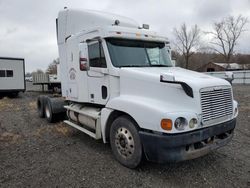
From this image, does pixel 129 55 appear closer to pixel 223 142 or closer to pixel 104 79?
pixel 104 79

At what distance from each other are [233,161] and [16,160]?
437cm

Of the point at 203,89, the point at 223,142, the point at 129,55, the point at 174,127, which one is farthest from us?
the point at 129,55

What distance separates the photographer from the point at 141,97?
4348 mm

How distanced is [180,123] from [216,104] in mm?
838

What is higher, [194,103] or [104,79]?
[104,79]

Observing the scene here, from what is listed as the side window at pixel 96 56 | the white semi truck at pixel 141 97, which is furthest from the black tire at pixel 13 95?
the side window at pixel 96 56

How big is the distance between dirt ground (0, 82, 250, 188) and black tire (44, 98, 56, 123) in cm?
204

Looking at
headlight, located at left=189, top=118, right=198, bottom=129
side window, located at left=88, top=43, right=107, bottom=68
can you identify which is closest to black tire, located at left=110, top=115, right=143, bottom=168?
headlight, located at left=189, top=118, right=198, bottom=129

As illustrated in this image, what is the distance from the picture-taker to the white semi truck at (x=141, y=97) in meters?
3.82

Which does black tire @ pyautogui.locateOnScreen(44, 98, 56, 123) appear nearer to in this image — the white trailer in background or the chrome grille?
the chrome grille

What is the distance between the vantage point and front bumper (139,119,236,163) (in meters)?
3.72

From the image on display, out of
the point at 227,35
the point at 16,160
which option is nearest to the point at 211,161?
the point at 16,160

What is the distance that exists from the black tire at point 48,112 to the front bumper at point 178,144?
5140mm

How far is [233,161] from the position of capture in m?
4.79
